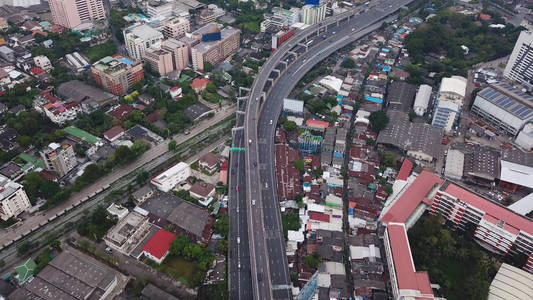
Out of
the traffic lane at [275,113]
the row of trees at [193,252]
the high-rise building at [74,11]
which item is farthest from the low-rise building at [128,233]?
→ the high-rise building at [74,11]

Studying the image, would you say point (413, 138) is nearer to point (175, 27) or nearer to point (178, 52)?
point (178, 52)

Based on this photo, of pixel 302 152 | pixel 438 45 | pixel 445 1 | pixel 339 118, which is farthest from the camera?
pixel 445 1

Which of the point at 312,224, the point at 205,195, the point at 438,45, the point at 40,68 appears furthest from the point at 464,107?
the point at 40,68

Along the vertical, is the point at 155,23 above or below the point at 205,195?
above

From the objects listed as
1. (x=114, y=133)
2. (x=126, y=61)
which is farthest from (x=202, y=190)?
(x=126, y=61)

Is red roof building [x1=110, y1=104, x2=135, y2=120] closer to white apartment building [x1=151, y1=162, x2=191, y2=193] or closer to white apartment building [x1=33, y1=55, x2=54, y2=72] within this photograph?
white apartment building [x1=151, y1=162, x2=191, y2=193]

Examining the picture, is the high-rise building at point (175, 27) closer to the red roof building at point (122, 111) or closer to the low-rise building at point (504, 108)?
the red roof building at point (122, 111)

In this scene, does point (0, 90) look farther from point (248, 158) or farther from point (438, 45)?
Result: point (438, 45)

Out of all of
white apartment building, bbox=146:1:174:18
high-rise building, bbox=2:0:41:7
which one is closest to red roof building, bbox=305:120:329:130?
white apartment building, bbox=146:1:174:18
